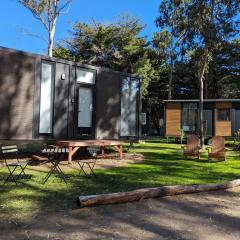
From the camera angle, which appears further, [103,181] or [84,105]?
[84,105]

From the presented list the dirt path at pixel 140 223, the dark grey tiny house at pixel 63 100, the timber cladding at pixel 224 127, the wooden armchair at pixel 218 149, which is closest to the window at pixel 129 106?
the dark grey tiny house at pixel 63 100

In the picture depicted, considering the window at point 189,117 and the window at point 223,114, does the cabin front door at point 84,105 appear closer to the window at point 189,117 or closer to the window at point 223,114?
the window at point 189,117

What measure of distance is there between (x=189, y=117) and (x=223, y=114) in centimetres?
207

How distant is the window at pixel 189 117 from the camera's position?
2803cm

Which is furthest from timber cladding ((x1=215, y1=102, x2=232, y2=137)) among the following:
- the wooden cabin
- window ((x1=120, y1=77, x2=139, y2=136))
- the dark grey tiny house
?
window ((x1=120, y1=77, x2=139, y2=136))

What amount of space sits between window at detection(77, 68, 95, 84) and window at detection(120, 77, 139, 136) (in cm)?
166

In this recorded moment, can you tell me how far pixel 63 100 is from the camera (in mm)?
14344

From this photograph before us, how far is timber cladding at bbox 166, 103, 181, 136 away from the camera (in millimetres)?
28047

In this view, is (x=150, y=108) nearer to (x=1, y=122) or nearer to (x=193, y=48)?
(x=193, y=48)

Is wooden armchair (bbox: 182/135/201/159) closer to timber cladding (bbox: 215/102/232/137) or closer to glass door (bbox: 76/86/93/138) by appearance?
glass door (bbox: 76/86/93/138)

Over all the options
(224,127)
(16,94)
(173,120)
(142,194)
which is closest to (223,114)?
(224,127)

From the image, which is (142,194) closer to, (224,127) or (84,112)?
(84,112)

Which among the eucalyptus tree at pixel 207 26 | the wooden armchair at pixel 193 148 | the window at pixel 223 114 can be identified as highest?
the eucalyptus tree at pixel 207 26

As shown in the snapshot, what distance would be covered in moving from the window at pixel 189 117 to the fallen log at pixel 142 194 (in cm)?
1827
